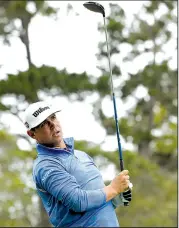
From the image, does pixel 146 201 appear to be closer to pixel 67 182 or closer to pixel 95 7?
pixel 95 7

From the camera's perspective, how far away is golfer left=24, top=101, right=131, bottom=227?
228 cm

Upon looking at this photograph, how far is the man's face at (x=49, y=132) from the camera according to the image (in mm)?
2430

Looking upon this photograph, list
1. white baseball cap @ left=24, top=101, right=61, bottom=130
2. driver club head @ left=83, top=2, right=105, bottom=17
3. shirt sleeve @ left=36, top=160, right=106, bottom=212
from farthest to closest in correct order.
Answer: driver club head @ left=83, top=2, right=105, bottom=17 < white baseball cap @ left=24, top=101, right=61, bottom=130 < shirt sleeve @ left=36, top=160, right=106, bottom=212

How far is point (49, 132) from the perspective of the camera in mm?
2434

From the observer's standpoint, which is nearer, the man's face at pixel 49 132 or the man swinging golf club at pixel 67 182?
the man swinging golf club at pixel 67 182

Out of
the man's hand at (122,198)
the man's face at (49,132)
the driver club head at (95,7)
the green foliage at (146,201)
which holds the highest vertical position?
the driver club head at (95,7)

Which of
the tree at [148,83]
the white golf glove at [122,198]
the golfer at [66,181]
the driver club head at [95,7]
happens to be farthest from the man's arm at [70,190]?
the tree at [148,83]

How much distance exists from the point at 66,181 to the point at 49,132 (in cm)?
25

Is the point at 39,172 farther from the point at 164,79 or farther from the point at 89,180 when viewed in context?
the point at 164,79

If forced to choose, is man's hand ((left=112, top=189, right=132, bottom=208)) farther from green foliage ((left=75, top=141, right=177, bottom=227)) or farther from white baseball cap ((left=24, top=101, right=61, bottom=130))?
green foliage ((left=75, top=141, right=177, bottom=227))

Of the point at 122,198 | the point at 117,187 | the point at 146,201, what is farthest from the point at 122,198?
the point at 146,201

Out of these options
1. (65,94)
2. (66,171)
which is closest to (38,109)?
(66,171)

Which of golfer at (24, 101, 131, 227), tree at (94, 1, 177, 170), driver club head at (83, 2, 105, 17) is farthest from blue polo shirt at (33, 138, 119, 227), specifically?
tree at (94, 1, 177, 170)

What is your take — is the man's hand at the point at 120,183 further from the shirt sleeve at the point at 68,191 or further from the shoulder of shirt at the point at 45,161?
the shoulder of shirt at the point at 45,161
